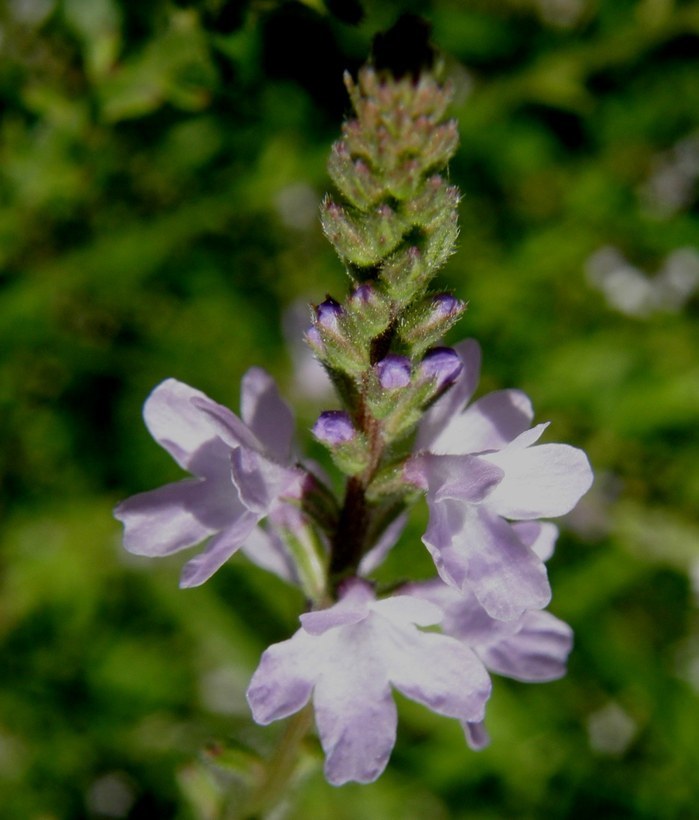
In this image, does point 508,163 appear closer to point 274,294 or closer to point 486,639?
point 274,294

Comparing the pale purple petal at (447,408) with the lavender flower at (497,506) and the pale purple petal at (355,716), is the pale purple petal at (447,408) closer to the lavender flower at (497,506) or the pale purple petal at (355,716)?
the lavender flower at (497,506)

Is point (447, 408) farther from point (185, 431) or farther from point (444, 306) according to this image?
point (185, 431)

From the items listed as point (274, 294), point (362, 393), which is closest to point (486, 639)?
point (362, 393)

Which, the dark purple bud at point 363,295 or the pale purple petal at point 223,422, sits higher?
the dark purple bud at point 363,295

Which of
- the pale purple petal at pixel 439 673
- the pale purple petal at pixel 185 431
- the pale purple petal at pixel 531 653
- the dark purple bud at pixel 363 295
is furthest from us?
the pale purple petal at pixel 531 653

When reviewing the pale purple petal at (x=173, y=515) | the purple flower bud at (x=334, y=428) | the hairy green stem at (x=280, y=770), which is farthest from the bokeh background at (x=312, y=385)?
the purple flower bud at (x=334, y=428)

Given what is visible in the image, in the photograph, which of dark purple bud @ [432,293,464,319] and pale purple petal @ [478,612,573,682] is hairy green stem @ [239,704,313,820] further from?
dark purple bud @ [432,293,464,319]

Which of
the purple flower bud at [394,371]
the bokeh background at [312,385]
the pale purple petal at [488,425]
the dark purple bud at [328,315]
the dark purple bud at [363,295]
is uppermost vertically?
the dark purple bud at [363,295]
